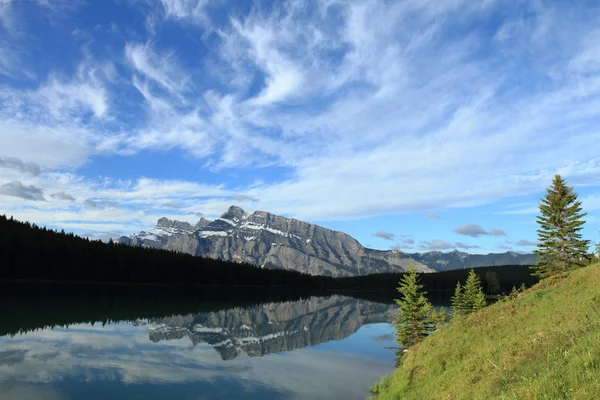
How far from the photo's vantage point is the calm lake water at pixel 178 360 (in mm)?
29886

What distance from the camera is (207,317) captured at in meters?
83.6

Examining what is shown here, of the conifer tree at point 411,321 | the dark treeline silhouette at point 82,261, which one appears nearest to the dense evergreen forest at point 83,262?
the dark treeline silhouette at point 82,261

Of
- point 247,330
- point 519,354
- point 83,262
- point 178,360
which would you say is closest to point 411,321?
point 178,360

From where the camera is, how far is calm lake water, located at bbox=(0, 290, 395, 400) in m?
29.9

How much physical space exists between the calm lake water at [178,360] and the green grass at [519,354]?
1070cm

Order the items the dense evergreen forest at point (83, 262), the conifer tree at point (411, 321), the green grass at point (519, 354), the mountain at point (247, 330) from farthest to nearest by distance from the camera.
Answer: the dense evergreen forest at point (83, 262)
the mountain at point (247, 330)
the conifer tree at point (411, 321)
the green grass at point (519, 354)

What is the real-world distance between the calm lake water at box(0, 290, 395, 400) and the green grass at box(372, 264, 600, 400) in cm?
1070

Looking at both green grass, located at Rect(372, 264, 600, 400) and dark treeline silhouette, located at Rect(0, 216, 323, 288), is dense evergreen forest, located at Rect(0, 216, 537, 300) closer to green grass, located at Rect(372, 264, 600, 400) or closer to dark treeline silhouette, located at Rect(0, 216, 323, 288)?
dark treeline silhouette, located at Rect(0, 216, 323, 288)

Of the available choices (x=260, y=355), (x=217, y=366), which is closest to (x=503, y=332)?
(x=217, y=366)

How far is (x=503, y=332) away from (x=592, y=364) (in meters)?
12.5

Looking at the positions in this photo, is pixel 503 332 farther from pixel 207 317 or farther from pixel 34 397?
pixel 207 317

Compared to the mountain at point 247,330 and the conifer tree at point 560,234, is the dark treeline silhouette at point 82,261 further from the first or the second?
the conifer tree at point 560,234

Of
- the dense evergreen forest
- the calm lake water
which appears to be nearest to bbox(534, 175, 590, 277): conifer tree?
the calm lake water

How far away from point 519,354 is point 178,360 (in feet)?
118
